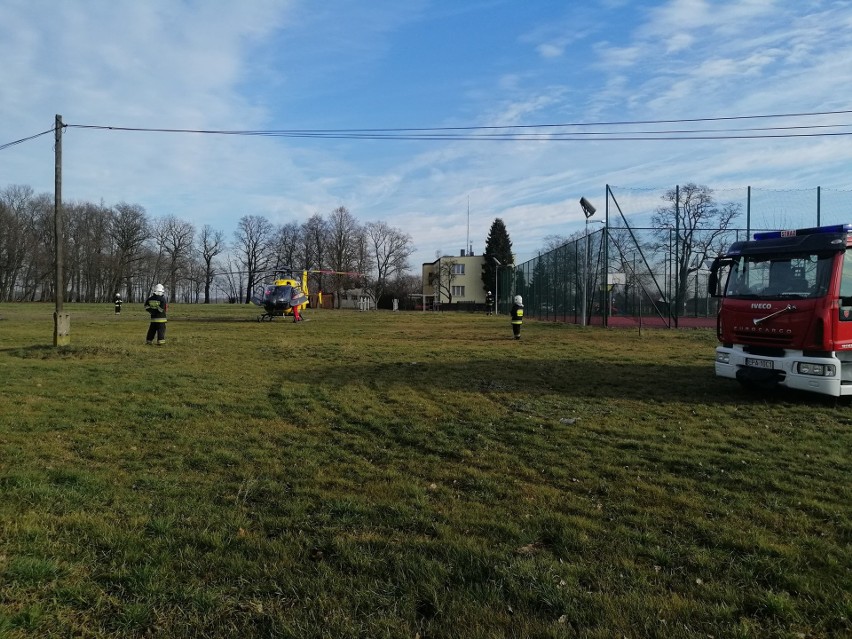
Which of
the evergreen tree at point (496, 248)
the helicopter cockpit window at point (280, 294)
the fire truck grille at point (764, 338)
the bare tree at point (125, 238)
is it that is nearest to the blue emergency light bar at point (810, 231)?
the fire truck grille at point (764, 338)

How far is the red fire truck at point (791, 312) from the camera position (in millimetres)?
7949

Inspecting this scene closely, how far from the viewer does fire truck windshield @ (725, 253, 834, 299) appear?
8.20m

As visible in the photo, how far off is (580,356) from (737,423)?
288 inches

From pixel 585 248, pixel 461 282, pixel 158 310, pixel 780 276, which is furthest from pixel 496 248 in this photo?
pixel 780 276

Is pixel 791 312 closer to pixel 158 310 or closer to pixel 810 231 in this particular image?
pixel 810 231

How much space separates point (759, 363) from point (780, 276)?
144 centimetres

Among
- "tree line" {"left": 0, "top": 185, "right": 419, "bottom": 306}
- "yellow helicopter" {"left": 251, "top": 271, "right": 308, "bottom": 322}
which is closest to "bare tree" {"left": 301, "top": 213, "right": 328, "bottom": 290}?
"tree line" {"left": 0, "top": 185, "right": 419, "bottom": 306}

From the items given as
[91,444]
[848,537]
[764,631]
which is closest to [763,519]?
[848,537]

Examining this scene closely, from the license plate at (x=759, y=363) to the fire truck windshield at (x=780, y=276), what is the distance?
100 centimetres

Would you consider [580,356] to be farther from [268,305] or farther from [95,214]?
[95,214]

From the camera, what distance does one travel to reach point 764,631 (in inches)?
107

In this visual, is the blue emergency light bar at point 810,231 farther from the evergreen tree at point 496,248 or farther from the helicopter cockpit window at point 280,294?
the evergreen tree at point 496,248

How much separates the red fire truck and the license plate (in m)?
0.01

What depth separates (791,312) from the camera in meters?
8.24
